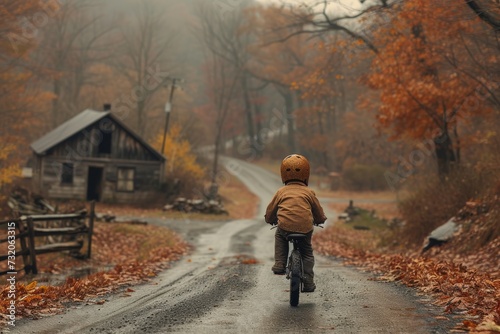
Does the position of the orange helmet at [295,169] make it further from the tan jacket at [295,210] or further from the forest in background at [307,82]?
the forest in background at [307,82]

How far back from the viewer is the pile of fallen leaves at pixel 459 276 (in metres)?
6.55

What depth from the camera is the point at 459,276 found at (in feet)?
30.1

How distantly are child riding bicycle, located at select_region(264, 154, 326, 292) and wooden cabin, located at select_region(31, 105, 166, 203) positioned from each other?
105 ft

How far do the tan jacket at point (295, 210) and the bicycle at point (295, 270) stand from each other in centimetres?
15

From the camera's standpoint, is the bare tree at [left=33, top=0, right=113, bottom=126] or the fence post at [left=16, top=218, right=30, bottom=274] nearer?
the fence post at [left=16, top=218, right=30, bottom=274]

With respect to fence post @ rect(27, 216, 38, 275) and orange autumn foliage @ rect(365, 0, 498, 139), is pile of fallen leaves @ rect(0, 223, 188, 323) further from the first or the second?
orange autumn foliage @ rect(365, 0, 498, 139)

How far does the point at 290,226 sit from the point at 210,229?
60.7ft

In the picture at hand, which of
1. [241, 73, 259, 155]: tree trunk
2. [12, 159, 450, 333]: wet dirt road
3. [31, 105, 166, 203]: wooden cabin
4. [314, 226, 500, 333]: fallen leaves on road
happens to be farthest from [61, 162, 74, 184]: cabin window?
[241, 73, 259, 155]: tree trunk

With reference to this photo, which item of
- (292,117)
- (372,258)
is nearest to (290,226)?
(372,258)

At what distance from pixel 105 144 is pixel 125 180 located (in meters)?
2.85

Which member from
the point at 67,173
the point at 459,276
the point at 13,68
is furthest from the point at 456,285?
the point at 13,68

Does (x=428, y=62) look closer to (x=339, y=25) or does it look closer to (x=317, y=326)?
(x=339, y=25)

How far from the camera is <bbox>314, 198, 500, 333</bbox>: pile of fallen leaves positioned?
6.55 metres

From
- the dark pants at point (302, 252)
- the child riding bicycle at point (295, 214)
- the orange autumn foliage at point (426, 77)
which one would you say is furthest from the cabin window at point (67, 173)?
the dark pants at point (302, 252)
